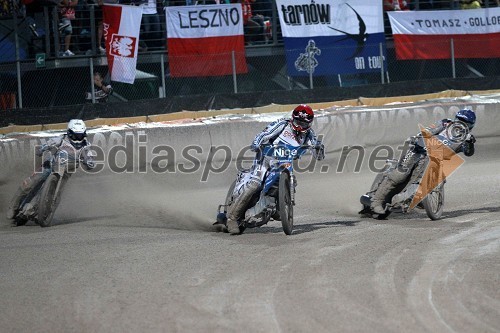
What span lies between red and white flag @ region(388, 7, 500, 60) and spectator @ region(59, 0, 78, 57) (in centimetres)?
772

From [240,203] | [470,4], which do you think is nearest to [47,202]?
[240,203]

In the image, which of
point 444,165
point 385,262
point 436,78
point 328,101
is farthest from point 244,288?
point 436,78

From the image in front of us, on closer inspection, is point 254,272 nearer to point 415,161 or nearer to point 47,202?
point 415,161

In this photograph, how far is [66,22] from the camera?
68.9 feet

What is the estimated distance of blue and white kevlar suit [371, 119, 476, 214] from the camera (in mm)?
13305

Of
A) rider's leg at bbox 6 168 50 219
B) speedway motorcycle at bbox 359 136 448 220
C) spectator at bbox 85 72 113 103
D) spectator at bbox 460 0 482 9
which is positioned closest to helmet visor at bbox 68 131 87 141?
rider's leg at bbox 6 168 50 219

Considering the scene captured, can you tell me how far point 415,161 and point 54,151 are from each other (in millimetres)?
5496

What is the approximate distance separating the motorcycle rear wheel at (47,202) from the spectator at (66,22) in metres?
7.71

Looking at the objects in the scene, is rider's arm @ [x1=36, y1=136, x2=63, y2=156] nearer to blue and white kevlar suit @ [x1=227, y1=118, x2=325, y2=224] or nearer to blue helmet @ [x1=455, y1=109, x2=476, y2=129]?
blue and white kevlar suit @ [x1=227, y1=118, x2=325, y2=224]

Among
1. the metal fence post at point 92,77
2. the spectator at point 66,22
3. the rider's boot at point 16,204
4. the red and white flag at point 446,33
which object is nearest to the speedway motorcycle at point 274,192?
the rider's boot at point 16,204

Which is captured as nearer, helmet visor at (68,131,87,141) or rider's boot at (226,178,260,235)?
rider's boot at (226,178,260,235)

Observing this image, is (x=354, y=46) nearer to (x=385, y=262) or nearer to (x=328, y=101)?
(x=328, y=101)

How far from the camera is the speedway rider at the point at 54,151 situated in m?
14.3

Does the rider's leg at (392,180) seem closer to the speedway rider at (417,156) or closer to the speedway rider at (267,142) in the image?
the speedway rider at (417,156)
